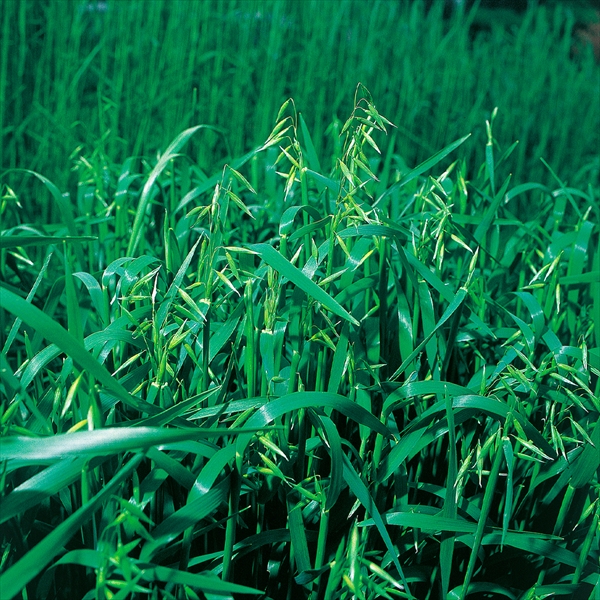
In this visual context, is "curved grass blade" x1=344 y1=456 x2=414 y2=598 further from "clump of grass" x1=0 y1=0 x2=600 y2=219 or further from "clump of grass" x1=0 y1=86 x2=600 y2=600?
Result: "clump of grass" x1=0 y1=0 x2=600 y2=219

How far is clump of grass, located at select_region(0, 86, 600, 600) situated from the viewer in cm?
58

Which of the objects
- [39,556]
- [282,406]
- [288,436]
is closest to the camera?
[39,556]

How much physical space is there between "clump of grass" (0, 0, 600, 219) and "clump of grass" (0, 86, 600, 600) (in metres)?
0.85

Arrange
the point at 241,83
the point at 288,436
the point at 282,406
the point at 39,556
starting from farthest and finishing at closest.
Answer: the point at 241,83
the point at 288,436
the point at 282,406
the point at 39,556

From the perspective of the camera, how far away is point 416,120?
2510 mm

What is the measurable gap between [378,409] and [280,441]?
258 mm

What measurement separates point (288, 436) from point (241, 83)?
5.11 ft

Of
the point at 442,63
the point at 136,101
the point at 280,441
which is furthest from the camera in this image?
the point at 442,63

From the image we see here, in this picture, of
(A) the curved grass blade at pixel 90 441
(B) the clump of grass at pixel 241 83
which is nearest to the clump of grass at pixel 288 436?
(A) the curved grass blade at pixel 90 441

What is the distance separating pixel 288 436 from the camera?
792 millimetres

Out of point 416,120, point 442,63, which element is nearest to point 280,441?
point 416,120

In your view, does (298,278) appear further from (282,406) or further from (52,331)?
(52,331)

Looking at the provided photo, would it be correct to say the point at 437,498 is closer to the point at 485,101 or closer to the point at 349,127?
the point at 349,127

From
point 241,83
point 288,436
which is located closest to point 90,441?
point 288,436
